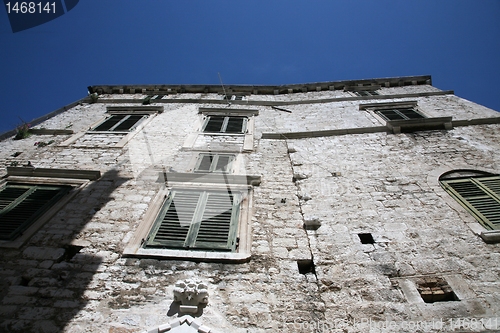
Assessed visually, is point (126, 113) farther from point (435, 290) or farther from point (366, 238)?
point (435, 290)

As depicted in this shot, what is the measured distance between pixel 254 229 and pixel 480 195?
4148 millimetres

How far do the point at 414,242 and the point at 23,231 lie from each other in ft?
20.3

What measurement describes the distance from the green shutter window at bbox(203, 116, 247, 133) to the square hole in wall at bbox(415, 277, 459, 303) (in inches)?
253

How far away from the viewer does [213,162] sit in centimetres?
721

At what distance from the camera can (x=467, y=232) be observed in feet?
15.1

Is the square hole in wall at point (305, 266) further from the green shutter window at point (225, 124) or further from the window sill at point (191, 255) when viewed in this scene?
Answer: the green shutter window at point (225, 124)

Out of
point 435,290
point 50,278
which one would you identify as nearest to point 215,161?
point 50,278

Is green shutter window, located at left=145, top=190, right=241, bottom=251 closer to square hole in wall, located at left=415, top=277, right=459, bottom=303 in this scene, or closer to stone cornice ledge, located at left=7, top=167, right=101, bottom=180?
stone cornice ledge, located at left=7, top=167, right=101, bottom=180

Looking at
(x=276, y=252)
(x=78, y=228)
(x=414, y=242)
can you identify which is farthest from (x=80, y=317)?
(x=414, y=242)

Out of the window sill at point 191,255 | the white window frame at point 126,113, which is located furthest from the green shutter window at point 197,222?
the white window frame at point 126,113

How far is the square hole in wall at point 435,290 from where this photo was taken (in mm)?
3732

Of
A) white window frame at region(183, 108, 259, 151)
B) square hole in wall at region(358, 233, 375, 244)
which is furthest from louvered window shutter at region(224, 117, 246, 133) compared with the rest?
square hole in wall at region(358, 233, 375, 244)

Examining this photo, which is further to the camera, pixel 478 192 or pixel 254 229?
pixel 478 192

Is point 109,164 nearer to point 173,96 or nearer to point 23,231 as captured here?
point 23,231
